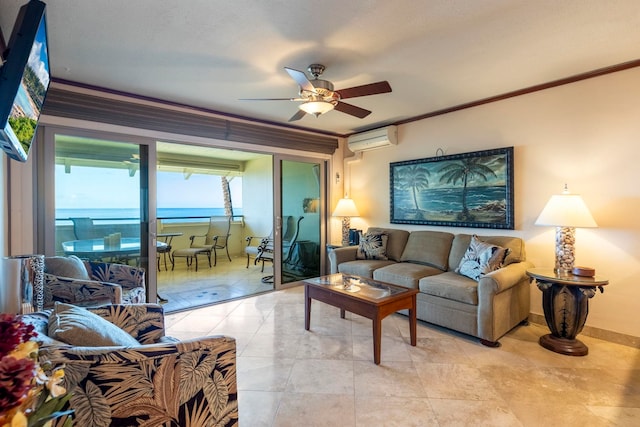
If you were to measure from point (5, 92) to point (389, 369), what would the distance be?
2788 millimetres

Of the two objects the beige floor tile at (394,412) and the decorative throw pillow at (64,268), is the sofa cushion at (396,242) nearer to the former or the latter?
the beige floor tile at (394,412)

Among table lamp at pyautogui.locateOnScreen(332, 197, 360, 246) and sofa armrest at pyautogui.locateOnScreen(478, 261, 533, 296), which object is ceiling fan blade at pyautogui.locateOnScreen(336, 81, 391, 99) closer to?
sofa armrest at pyautogui.locateOnScreen(478, 261, 533, 296)

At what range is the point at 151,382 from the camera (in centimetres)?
115

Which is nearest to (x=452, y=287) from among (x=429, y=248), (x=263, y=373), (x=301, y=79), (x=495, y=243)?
(x=495, y=243)

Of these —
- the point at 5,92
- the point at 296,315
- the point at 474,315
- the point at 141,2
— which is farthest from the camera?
the point at 296,315

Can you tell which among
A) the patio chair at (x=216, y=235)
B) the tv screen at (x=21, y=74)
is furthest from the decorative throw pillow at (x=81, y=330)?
the patio chair at (x=216, y=235)

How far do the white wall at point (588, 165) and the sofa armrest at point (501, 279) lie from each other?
0.53 m

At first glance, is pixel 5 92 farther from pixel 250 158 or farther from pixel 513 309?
pixel 250 158

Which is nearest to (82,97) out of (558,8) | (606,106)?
(558,8)

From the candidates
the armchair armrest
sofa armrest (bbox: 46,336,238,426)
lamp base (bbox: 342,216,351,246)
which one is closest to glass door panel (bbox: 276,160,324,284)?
lamp base (bbox: 342,216,351,246)

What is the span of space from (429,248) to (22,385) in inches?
154

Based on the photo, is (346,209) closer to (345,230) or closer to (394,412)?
(345,230)

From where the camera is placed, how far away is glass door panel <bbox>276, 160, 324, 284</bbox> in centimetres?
488

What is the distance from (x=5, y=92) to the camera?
136cm
